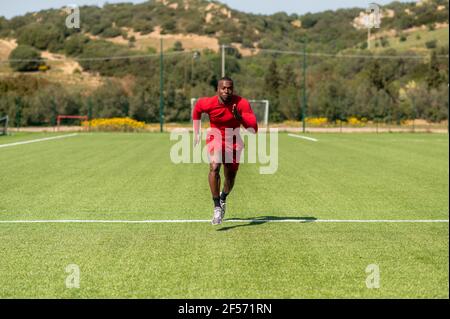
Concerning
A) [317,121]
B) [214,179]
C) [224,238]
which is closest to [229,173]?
[214,179]

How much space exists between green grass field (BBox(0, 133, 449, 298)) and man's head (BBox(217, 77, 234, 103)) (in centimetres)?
160

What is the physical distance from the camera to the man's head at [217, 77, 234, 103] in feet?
30.3

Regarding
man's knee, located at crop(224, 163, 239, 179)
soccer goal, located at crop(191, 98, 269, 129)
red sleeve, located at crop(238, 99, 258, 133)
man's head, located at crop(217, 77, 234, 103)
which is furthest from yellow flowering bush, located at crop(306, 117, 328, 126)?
man's head, located at crop(217, 77, 234, 103)

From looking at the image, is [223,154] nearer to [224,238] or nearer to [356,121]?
[224,238]

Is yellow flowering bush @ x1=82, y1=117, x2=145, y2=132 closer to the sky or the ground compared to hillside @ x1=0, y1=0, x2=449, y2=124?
closer to the ground

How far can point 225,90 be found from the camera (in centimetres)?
923

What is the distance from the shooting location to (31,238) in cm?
850

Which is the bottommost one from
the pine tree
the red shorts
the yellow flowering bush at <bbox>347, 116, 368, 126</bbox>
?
the yellow flowering bush at <bbox>347, 116, 368, 126</bbox>

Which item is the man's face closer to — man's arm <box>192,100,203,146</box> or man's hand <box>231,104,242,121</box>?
man's hand <box>231,104,242,121</box>

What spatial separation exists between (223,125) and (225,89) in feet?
1.73

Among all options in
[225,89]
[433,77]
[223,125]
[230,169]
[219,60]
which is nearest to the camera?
[225,89]

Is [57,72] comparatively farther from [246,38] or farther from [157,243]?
[157,243]

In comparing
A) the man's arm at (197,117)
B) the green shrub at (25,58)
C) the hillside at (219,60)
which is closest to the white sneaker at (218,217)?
the man's arm at (197,117)
